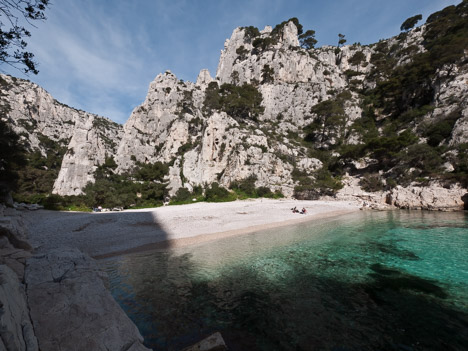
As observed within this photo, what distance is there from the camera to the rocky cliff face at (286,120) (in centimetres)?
3778

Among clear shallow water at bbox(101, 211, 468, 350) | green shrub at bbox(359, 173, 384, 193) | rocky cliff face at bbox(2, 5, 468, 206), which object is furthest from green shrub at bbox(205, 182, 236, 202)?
green shrub at bbox(359, 173, 384, 193)

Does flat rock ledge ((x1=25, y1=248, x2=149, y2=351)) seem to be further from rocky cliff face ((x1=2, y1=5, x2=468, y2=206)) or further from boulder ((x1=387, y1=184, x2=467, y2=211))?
rocky cliff face ((x1=2, y1=5, x2=468, y2=206))

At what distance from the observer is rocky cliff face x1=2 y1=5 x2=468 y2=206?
124 feet

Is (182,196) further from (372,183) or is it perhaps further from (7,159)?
(372,183)

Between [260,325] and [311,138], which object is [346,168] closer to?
[311,138]

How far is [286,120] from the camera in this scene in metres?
61.8

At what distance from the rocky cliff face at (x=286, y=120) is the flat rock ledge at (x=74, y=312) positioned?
33367 mm

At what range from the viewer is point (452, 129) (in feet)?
104

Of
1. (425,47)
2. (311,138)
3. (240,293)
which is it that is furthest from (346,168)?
(425,47)

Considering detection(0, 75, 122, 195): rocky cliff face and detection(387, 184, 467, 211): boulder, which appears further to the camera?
detection(0, 75, 122, 195): rocky cliff face

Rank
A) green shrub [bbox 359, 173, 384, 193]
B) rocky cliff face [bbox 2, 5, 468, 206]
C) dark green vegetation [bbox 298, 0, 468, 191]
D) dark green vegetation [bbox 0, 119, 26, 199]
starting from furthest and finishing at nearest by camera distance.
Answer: rocky cliff face [bbox 2, 5, 468, 206] → green shrub [bbox 359, 173, 384, 193] → dark green vegetation [bbox 298, 0, 468, 191] → dark green vegetation [bbox 0, 119, 26, 199]

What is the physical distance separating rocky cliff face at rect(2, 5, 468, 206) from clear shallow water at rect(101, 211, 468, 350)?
1014 inches

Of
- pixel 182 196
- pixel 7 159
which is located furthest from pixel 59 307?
pixel 182 196

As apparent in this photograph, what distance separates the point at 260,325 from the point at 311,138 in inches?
2261
